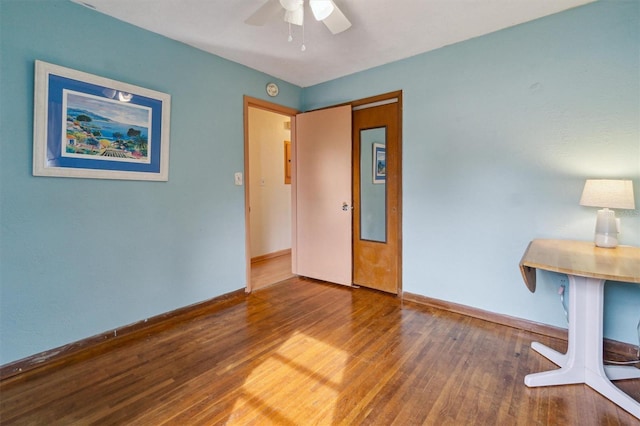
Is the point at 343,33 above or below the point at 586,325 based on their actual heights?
above

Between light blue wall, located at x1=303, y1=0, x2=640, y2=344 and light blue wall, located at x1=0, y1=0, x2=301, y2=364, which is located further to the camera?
light blue wall, located at x1=303, y1=0, x2=640, y2=344

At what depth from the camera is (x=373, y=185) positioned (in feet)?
10.9

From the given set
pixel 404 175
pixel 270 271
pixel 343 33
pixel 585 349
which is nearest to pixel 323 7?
pixel 343 33

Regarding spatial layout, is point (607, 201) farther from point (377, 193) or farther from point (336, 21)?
point (336, 21)

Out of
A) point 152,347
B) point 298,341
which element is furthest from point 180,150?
point 298,341

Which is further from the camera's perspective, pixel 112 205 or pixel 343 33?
pixel 343 33

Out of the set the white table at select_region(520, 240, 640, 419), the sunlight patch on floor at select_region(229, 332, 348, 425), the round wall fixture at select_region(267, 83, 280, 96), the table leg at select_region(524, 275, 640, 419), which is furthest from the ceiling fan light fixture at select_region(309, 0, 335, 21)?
the sunlight patch on floor at select_region(229, 332, 348, 425)

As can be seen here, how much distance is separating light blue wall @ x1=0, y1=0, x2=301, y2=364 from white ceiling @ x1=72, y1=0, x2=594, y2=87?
0.20 m

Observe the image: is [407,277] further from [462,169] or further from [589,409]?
[589,409]

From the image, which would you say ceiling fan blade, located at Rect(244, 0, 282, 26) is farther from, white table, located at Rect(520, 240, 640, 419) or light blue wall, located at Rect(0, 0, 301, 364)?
white table, located at Rect(520, 240, 640, 419)

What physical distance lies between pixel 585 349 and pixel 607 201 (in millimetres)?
924

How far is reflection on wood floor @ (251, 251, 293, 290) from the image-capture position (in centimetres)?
372

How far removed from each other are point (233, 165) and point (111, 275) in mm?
1474

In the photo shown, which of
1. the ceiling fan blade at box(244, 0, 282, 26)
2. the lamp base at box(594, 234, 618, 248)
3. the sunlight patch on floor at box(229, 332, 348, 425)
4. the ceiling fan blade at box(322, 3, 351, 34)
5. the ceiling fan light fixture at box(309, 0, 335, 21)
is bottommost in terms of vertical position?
the sunlight patch on floor at box(229, 332, 348, 425)
